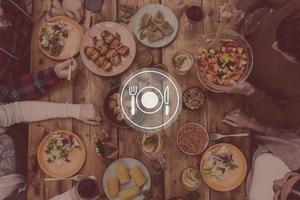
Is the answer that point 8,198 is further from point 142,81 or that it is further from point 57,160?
point 142,81

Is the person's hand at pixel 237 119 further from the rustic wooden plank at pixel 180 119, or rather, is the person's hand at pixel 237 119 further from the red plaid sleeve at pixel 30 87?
the red plaid sleeve at pixel 30 87

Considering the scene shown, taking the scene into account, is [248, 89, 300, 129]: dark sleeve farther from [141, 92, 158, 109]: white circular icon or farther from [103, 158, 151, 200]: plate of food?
[103, 158, 151, 200]: plate of food

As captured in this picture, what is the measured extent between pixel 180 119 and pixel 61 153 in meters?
0.53

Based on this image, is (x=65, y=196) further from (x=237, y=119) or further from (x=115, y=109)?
(x=237, y=119)

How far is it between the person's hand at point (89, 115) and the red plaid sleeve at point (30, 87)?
0.57ft

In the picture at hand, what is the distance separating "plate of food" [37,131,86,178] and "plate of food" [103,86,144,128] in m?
0.17

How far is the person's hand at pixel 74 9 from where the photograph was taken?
2.26 metres

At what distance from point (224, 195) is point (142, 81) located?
594mm

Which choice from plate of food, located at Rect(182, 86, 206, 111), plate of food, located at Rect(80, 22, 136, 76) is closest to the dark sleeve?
plate of food, located at Rect(182, 86, 206, 111)

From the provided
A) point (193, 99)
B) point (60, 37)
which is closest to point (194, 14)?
point (193, 99)

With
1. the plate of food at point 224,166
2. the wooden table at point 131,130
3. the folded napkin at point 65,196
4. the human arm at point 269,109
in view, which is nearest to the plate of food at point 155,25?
the wooden table at point 131,130

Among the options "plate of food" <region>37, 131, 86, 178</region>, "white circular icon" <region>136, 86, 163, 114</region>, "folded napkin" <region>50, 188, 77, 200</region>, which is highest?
"white circular icon" <region>136, 86, 163, 114</region>

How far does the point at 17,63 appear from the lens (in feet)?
7.64

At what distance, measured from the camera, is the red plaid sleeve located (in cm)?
221
